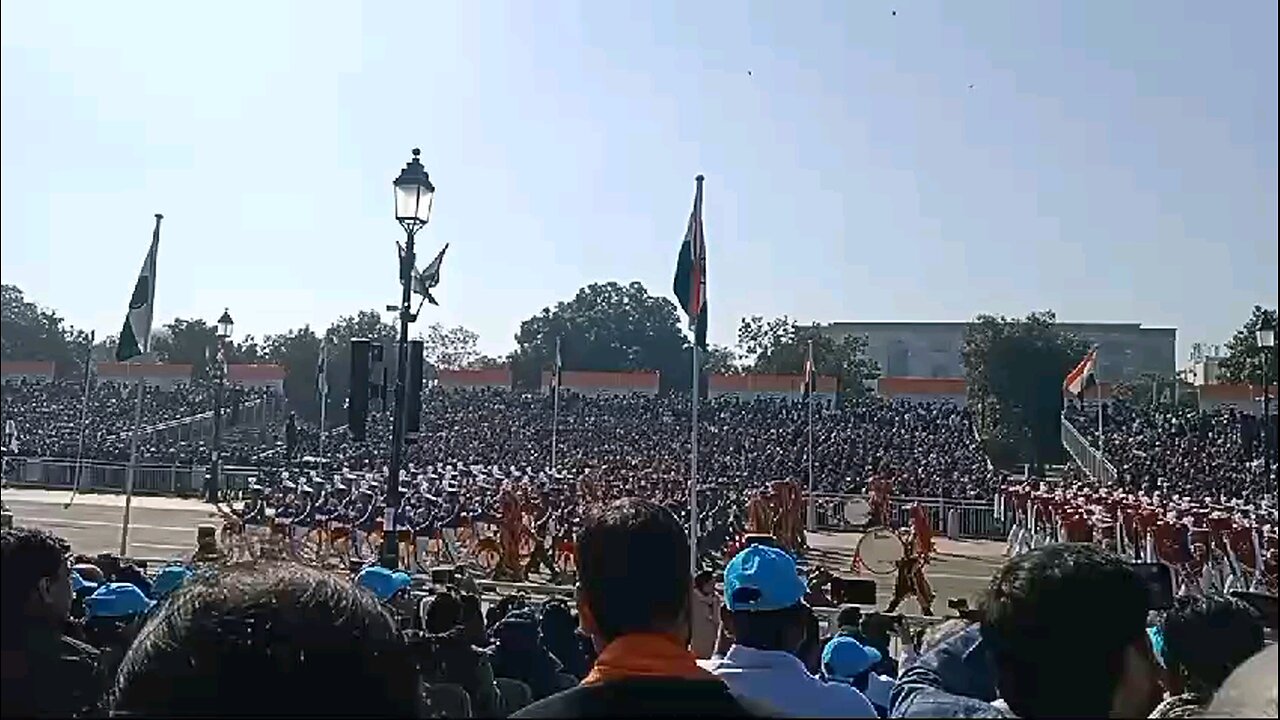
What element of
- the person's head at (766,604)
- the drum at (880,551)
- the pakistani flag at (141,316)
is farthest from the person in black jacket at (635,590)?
the drum at (880,551)

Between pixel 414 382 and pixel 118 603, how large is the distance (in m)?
8.49

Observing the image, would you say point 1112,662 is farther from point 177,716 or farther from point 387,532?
point 387,532

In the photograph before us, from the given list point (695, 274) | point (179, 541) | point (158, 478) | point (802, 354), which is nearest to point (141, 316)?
point (695, 274)

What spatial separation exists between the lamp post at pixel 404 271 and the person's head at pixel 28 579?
32.9ft

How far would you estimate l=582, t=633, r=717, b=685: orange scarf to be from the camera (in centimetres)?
251

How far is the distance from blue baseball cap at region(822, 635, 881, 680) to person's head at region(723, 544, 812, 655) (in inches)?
54.8

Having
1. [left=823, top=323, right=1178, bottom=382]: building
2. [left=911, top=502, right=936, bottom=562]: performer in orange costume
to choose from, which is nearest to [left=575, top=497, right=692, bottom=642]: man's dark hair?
[left=911, top=502, right=936, bottom=562]: performer in orange costume

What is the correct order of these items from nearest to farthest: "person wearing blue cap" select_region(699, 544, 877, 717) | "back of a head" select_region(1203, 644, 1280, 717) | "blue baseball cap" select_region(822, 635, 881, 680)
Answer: "back of a head" select_region(1203, 644, 1280, 717) → "person wearing blue cap" select_region(699, 544, 877, 717) → "blue baseball cap" select_region(822, 635, 881, 680)

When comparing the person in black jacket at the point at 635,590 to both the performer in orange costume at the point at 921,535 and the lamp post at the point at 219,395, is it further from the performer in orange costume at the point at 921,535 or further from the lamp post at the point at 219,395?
the lamp post at the point at 219,395

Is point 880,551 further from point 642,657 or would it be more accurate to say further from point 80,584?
point 642,657

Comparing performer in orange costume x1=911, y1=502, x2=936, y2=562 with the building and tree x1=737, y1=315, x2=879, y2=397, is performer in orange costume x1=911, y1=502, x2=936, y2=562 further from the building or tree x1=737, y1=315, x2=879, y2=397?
the building

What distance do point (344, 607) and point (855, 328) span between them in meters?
125

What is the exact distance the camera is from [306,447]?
45.2 meters

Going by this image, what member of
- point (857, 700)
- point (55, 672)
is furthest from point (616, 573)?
point (55, 672)
